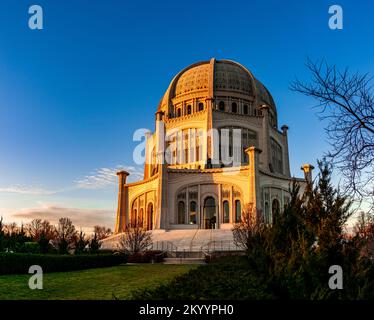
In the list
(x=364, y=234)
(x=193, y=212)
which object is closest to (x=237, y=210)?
(x=193, y=212)

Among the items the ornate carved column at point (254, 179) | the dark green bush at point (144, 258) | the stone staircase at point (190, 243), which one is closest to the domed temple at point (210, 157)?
the ornate carved column at point (254, 179)

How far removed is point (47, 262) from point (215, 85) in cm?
4571

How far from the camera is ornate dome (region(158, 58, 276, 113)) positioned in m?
58.0

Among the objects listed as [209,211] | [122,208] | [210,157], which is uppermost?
[210,157]

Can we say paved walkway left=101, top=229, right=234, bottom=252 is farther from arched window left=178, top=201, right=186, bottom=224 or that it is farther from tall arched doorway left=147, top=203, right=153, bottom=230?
tall arched doorway left=147, top=203, right=153, bottom=230

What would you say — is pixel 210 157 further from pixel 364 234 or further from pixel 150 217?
pixel 364 234

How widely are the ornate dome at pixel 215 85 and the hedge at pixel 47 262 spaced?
39243 millimetres

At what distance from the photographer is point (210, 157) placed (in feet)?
164

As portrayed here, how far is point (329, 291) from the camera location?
285 inches

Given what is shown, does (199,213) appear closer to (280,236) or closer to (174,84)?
(174,84)

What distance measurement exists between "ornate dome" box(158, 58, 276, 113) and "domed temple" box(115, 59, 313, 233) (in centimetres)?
16
